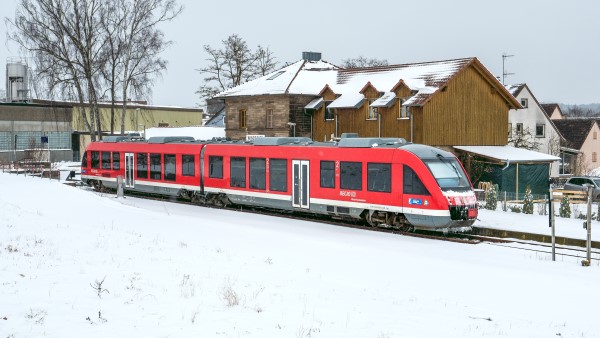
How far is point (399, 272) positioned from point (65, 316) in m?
7.21

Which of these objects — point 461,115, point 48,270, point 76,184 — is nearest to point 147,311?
point 48,270

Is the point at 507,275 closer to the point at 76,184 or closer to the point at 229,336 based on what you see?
the point at 229,336

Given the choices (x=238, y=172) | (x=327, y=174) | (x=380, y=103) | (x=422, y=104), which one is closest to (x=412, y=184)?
(x=327, y=174)

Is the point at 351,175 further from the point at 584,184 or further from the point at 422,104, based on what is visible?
the point at 584,184

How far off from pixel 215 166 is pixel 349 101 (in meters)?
15.5

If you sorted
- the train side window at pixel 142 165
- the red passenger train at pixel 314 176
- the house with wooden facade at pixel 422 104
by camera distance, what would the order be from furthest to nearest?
the house with wooden facade at pixel 422 104, the train side window at pixel 142 165, the red passenger train at pixel 314 176

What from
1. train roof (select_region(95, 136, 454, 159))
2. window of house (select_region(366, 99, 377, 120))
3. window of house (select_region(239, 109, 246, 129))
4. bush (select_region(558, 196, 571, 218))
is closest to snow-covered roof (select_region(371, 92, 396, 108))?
window of house (select_region(366, 99, 377, 120))

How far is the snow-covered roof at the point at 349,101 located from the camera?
1613 inches

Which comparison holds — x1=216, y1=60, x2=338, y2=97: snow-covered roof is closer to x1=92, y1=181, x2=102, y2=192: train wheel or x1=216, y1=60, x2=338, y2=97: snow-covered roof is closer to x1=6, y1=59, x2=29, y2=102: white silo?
x1=92, y1=181, x2=102, y2=192: train wheel

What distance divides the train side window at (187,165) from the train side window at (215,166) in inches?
42.5

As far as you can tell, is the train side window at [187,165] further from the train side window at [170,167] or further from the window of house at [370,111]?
the window of house at [370,111]

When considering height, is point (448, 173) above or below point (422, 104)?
below

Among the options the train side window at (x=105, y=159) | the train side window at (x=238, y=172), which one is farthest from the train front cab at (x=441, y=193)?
the train side window at (x=105, y=159)

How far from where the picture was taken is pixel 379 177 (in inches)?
835
